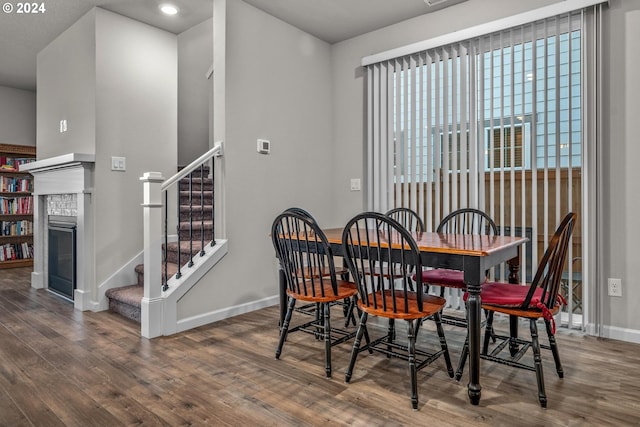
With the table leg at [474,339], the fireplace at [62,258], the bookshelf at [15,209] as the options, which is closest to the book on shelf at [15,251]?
the bookshelf at [15,209]

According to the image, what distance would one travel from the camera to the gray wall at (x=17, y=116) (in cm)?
602

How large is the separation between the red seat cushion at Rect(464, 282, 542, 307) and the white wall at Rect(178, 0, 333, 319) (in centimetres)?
206

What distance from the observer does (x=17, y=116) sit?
6.15 metres

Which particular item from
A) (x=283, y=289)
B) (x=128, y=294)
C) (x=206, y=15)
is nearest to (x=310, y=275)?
(x=283, y=289)

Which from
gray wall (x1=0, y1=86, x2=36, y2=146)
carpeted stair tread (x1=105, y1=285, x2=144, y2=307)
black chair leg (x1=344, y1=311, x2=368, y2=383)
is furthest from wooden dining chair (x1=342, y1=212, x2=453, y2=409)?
gray wall (x1=0, y1=86, x2=36, y2=146)

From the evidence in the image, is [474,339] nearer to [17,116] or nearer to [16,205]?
[16,205]

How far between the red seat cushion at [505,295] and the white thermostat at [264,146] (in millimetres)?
2259

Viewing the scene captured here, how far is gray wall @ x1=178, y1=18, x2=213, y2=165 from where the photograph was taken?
196 inches

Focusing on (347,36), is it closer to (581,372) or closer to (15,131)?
(581,372)

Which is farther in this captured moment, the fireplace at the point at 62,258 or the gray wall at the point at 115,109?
the fireplace at the point at 62,258

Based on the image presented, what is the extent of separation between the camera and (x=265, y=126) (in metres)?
3.71

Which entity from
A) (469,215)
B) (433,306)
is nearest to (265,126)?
(469,215)

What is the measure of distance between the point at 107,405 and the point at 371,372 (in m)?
1.36

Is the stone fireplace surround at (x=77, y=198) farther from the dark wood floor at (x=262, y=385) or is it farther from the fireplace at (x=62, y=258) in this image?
the dark wood floor at (x=262, y=385)
